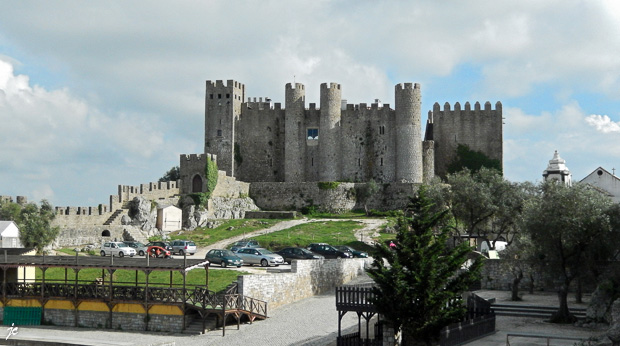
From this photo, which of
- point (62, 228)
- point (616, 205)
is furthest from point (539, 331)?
point (62, 228)

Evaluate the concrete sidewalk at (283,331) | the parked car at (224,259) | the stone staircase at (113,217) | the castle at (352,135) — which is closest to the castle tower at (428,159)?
the castle at (352,135)

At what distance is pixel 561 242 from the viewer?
31.1 m

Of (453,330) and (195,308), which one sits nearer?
(453,330)

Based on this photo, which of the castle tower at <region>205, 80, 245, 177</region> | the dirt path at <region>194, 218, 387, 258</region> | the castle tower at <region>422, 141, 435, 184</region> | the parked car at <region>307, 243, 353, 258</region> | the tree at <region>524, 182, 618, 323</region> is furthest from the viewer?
the castle tower at <region>205, 80, 245, 177</region>

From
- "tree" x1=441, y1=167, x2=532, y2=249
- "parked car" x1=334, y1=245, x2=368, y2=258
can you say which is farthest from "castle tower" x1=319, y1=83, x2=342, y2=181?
"parked car" x1=334, y1=245, x2=368, y2=258

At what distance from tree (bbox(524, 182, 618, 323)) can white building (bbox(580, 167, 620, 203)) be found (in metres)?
28.7

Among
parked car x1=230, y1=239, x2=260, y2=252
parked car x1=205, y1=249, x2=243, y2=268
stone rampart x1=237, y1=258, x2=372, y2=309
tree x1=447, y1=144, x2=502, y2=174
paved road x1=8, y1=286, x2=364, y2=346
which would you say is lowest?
paved road x1=8, y1=286, x2=364, y2=346

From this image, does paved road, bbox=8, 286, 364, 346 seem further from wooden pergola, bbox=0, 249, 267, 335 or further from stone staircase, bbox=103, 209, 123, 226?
stone staircase, bbox=103, 209, 123, 226

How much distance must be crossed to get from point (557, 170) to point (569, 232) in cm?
1932

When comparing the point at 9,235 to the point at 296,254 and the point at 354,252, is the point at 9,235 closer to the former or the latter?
the point at 296,254

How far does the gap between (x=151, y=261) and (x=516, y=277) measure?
55.8ft

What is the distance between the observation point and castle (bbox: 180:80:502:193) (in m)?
72.6

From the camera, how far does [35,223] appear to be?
48.1 m

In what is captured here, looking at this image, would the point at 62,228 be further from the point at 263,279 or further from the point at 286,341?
the point at 286,341
